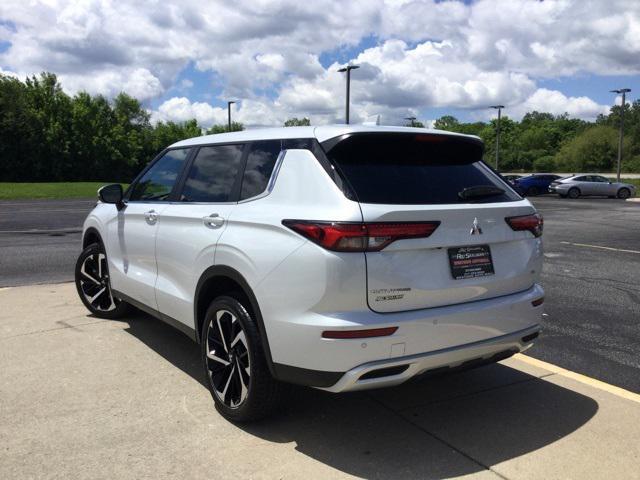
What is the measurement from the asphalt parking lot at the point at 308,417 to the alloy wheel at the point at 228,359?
0.60 ft

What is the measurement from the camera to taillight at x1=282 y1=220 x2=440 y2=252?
110 inches

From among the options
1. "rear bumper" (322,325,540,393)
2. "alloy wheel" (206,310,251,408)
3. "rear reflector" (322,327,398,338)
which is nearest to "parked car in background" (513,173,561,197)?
"rear bumper" (322,325,540,393)

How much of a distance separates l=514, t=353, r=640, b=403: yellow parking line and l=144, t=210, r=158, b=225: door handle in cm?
302

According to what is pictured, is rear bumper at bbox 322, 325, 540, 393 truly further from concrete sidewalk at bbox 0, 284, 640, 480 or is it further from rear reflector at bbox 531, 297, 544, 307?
concrete sidewalk at bbox 0, 284, 640, 480

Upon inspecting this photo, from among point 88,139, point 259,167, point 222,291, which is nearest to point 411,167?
point 259,167

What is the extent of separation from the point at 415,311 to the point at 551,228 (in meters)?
13.2

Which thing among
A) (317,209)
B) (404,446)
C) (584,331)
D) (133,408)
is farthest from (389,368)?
(584,331)

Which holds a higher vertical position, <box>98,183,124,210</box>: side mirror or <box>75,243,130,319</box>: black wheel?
<box>98,183,124,210</box>: side mirror

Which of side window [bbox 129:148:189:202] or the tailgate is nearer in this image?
the tailgate

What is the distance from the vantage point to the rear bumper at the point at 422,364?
2869 millimetres

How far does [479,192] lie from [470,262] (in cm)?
46

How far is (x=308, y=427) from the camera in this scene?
339 centimetres

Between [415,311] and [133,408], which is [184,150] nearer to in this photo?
[133,408]

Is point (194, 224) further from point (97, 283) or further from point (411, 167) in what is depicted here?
point (97, 283)
